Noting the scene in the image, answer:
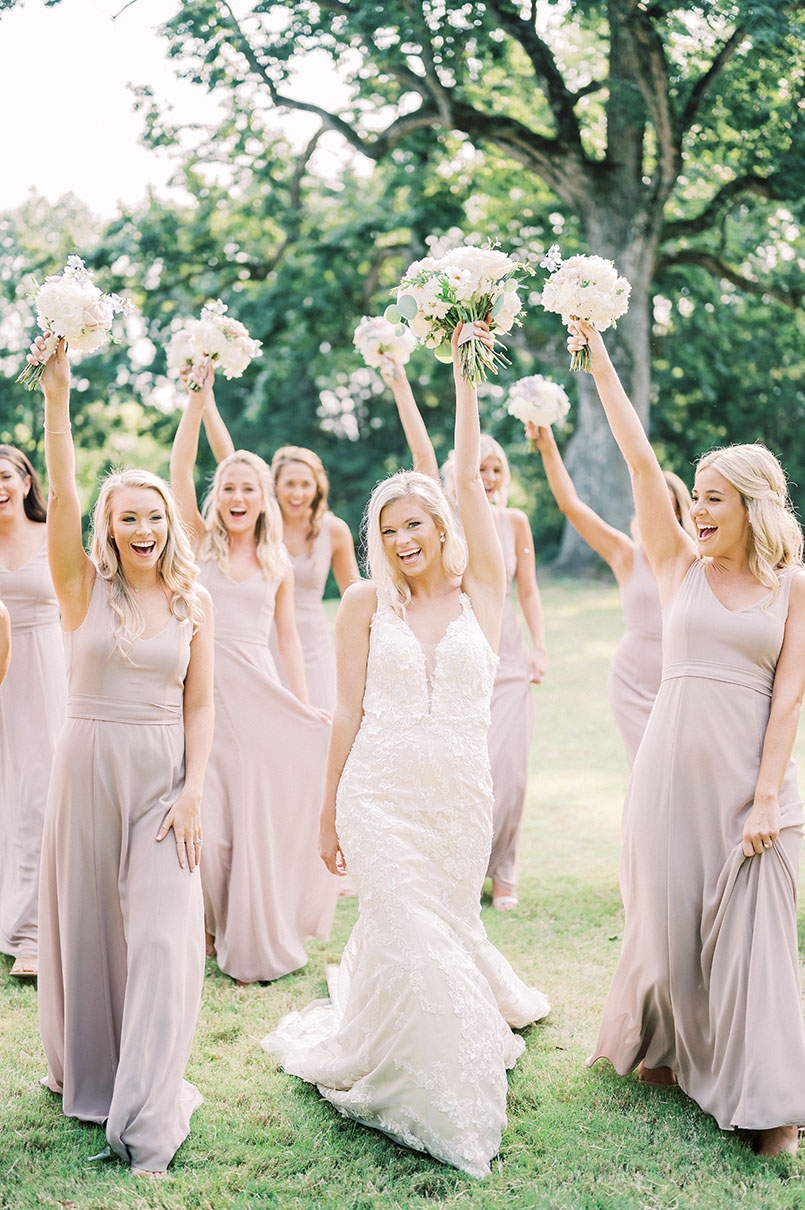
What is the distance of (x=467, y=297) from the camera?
5129mm

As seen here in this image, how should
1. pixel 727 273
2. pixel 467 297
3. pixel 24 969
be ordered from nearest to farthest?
1. pixel 467 297
2. pixel 24 969
3. pixel 727 273

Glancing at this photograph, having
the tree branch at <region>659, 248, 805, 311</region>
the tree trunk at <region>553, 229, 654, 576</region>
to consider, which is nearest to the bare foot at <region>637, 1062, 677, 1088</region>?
the tree trunk at <region>553, 229, 654, 576</region>

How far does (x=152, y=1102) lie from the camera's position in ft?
14.1

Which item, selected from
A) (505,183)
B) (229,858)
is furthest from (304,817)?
(505,183)

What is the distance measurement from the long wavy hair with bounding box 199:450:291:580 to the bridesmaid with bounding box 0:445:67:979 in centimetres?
103

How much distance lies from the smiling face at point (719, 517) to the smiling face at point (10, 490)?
13.9 ft

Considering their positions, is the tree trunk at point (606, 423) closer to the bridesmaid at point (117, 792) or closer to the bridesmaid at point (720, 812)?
the bridesmaid at point (720, 812)

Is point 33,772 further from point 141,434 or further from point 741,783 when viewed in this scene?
point 141,434

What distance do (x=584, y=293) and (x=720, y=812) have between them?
88.2 inches

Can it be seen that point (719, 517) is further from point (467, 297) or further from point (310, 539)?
point (310, 539)

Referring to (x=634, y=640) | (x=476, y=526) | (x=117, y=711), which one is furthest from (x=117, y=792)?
(x=634, y=640)

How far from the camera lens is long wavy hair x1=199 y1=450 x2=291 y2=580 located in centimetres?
696

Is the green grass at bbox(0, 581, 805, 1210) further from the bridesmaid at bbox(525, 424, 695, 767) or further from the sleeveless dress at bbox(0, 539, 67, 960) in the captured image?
the bridesmaid at bbox(525, 424, 695, 767)

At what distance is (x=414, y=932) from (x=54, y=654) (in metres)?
3.60
